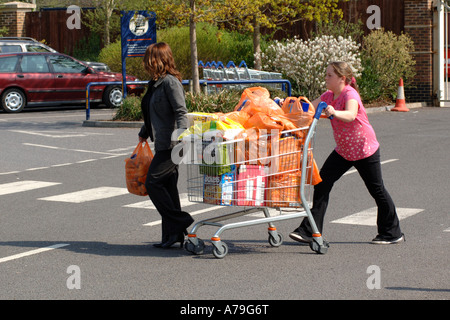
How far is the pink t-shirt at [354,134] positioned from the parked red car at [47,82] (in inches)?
666

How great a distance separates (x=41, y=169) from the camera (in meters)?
13.4

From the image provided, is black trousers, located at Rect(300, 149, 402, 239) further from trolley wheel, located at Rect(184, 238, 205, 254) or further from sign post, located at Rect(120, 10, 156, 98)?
sign post, located at Rect(120, 10, 156, 98)

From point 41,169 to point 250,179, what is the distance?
6.96 m

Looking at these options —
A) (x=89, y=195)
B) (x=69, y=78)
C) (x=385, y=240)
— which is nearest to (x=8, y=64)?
(x=69, y=78)

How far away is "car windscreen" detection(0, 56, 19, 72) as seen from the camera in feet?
76.3

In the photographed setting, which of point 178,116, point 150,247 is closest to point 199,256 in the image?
point 150,247

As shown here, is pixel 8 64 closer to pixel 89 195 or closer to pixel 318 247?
pixel 89 195

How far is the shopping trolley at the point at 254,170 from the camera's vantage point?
7.10m

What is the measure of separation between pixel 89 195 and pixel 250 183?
4.26 m

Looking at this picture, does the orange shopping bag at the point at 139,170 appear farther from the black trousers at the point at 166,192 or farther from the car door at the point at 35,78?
the car door at the point at 35,78

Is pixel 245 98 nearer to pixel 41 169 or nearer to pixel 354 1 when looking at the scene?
pixel 41 169

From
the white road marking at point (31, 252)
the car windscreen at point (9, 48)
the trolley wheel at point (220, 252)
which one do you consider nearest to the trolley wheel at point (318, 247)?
the trolley wheel at point (220, 252)

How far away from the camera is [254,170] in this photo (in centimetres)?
717

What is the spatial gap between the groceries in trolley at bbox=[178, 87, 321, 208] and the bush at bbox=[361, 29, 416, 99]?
17.2m
